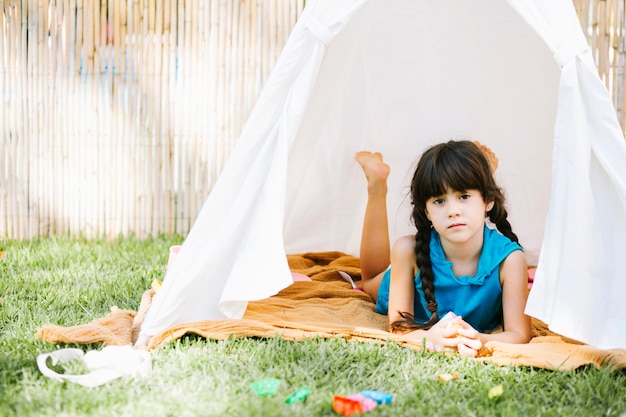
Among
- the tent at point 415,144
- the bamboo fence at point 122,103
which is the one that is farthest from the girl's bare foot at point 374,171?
the bamboo fence at point 122,103

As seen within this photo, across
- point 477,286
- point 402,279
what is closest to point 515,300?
point 477,286

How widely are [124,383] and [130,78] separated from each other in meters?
2.70

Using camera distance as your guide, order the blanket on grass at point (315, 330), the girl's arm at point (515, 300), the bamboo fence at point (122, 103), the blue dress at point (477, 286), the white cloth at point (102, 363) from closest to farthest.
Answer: the white cloth at point (102, 363) → the blanket on grass at point (315, 330) → the girl's arm at point (515, 300) → the blue dress at point (477, 286) → the bamboo fence at point (122, 103)

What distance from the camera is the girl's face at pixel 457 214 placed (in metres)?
2.46

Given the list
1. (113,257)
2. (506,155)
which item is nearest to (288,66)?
(506,155)

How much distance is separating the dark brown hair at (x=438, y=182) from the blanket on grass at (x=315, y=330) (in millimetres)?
189

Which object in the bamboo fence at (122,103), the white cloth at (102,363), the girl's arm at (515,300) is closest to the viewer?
the white cloth at (102,363)

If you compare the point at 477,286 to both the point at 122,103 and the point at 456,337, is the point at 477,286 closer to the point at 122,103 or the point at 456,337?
the point at 456,337

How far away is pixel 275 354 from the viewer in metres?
2.17

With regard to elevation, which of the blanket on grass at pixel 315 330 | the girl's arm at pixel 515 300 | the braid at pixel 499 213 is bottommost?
the blanket on grass at pixel 315 330

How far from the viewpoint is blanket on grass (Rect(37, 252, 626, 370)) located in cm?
217

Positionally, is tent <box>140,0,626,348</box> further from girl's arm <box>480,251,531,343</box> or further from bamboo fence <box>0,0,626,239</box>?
bamboo fence <box>0,0,626,239</box>

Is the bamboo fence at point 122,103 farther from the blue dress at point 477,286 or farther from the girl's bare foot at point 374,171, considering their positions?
the blue dress at point 477,286

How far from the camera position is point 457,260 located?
2596 mm
